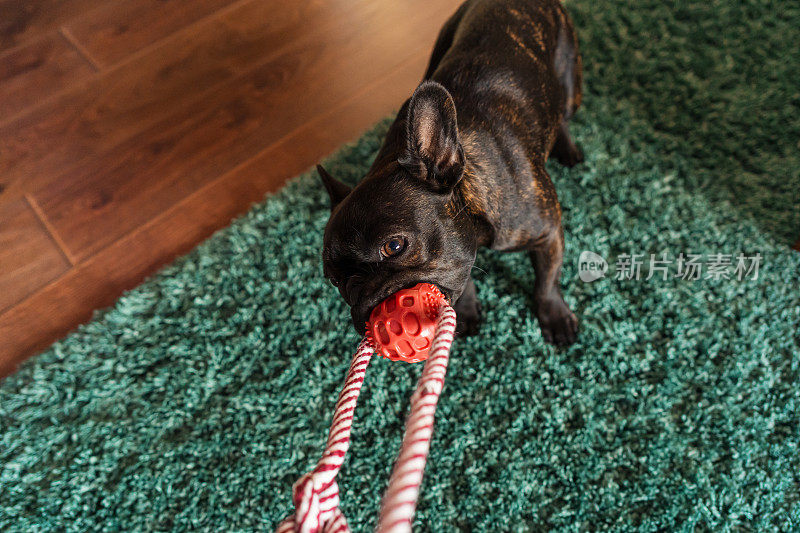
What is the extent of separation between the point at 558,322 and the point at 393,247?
1028mm

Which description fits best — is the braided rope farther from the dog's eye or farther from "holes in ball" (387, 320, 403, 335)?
the dog's eye

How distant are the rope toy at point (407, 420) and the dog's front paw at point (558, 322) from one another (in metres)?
0.89

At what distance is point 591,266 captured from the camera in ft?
7.45

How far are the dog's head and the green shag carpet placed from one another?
0.79m

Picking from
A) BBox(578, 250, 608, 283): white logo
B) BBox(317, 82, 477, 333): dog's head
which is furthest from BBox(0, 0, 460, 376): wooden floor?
BBox(317, 82, 477, 333): dog's head

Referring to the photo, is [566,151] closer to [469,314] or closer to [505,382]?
[469,314]

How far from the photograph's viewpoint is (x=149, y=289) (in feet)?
7.71

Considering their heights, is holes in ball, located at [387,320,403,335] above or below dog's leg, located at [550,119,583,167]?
above

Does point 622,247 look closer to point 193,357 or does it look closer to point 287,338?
point 287,338

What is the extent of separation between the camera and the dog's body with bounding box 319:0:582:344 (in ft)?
4.36

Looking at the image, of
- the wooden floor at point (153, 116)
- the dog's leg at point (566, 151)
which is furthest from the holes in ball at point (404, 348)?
the wooden floor at point (153, 116)

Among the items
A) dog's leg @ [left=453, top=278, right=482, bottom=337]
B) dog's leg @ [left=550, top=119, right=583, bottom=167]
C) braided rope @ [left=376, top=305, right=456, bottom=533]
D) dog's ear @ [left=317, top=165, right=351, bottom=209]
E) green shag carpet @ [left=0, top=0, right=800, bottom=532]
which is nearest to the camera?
braided rope @ [left=376, top=305, right=456, bottom=533]

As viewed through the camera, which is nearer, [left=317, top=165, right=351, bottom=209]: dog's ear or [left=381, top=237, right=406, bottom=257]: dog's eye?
[left=381, top=237, right=406, bottom=257]: dog's eye

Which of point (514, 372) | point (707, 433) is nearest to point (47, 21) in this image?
point (514, 372)
